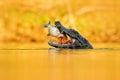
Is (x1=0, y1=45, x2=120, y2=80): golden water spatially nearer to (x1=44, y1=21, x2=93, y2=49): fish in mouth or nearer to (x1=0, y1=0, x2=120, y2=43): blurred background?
(x1=44, y1=21, x2=93, y2=49): fish in mouth

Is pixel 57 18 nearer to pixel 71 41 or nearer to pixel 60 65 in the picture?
pixel 71 41

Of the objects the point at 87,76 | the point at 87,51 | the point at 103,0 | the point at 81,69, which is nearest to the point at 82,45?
the point at 87,51

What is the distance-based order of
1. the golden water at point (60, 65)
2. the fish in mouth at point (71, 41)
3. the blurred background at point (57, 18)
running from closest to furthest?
the golden water at point (60, 65)
the fish in mouth at point (71, 41)
the blurred background at point (57, 18)

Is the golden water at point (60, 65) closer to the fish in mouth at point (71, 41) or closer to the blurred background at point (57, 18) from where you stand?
the fish in mouth at point (71, 41)

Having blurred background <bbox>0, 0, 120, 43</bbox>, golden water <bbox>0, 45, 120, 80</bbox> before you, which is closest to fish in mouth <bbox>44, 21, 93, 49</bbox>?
golden water <bbox>0, 45, 120, 80</bbox>

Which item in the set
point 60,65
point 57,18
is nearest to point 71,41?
point 60,65

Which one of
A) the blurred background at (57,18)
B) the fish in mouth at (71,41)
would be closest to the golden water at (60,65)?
the fish in mouth at (71,41)

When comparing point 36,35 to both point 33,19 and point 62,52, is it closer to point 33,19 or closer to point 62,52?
point 33,19
